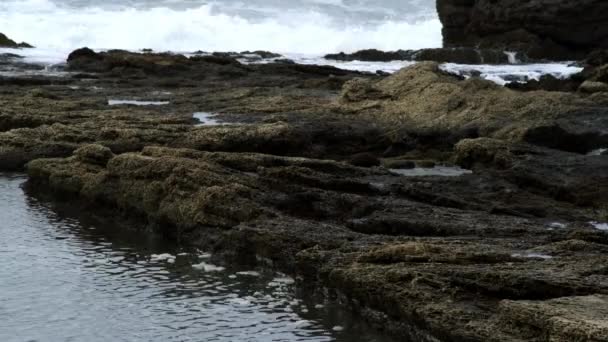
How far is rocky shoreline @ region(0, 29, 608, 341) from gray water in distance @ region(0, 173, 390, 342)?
0.41 m

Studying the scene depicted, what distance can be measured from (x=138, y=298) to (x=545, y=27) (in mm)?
49163

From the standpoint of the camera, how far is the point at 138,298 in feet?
31.0

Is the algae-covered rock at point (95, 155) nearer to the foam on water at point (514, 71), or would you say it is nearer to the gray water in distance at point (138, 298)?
the gray water in distance at point (138, 298)

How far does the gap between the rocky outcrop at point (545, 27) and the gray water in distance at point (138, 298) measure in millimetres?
44398

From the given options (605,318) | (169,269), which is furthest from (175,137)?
(605,318)

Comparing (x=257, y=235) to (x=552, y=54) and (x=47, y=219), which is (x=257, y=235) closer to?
(x=47, y=219)

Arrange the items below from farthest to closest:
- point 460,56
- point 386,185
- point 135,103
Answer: point 460,56, point 135,103, point 386,185

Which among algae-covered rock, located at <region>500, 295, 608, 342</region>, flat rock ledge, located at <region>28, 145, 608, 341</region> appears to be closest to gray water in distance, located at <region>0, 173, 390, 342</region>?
flat rock ledge, located at <region>28, 145, 608, 341</region>

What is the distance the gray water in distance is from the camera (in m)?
8.45

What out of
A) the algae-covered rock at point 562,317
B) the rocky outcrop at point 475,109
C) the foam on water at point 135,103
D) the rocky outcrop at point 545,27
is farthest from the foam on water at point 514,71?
the algae-covered rock at point 562,317

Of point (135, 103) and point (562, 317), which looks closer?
point (562, 317)

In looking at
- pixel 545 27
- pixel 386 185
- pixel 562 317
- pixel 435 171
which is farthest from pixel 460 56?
pixel 562 317

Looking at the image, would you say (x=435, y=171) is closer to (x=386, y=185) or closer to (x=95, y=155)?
(x=386, y=185)

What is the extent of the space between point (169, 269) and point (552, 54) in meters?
46.5
